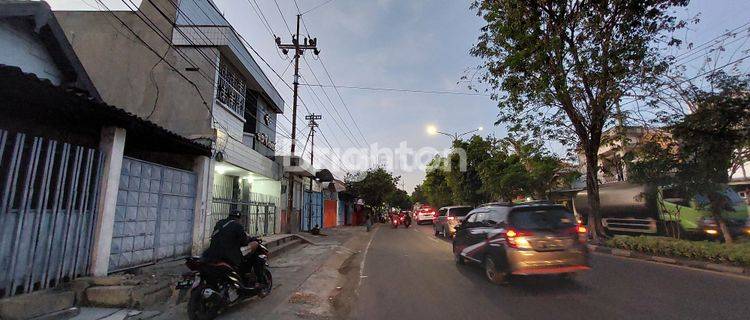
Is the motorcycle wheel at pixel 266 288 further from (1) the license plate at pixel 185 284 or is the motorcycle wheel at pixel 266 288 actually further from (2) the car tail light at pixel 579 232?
(2) the car tail light at pixel 579 232

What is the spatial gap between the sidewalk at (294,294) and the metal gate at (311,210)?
1287 centimetres

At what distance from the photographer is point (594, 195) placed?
626 inches

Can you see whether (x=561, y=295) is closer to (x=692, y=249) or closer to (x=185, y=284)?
(x=185, y=284)

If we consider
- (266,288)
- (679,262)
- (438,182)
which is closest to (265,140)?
(266,288)

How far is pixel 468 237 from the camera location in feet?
30.5

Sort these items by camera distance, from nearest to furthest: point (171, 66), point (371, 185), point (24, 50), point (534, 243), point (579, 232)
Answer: point (534, 243) → point (579, 232) → point (24, 50) → point (171, 66) → point (371, 185)

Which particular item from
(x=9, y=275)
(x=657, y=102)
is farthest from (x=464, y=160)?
(x=9, y=275)

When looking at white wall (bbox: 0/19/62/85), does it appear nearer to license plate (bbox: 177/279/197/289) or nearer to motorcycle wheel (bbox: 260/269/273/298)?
license plate (bbox: 177/279/197/289)

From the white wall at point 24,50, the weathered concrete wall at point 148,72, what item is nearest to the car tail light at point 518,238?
the weathered concrete wall at point 148,72

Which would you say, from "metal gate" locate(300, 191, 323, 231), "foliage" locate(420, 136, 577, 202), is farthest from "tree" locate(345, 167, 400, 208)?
"metal gate" locate(300, 191, 323, 231)

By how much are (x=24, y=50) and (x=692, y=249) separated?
17.1m

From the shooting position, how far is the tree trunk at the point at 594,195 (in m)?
15.6

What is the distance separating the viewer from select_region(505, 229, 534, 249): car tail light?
6.82 meters

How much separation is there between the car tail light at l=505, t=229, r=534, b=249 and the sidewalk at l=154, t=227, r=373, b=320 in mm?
3450
